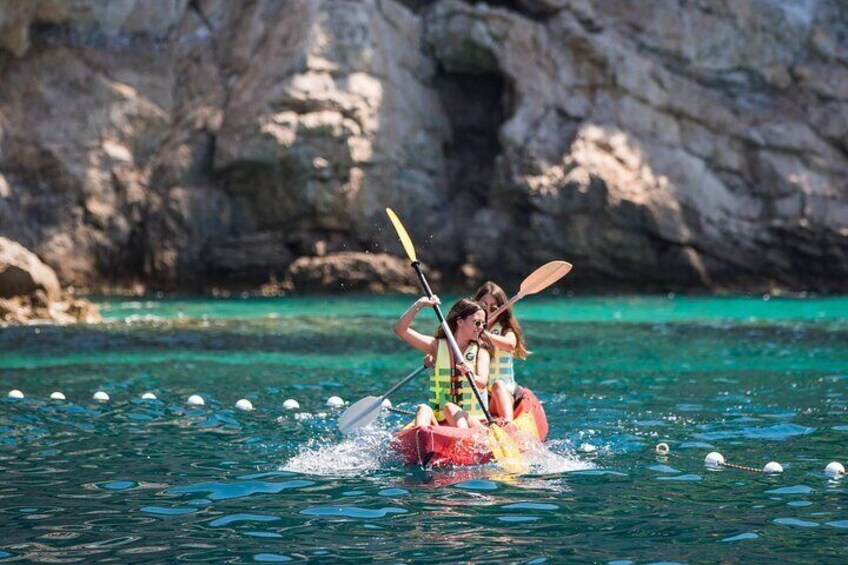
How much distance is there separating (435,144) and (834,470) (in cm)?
2243

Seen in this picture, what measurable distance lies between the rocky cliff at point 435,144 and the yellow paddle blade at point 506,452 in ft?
62.8

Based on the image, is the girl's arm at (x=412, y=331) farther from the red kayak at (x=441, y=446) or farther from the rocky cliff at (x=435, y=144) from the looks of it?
the rocky cliff at (x=435, y=144)

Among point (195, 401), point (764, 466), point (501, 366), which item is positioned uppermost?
point (501, 366)

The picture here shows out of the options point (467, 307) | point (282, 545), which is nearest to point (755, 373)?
point (467, 307)

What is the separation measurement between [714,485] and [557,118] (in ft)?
69.4

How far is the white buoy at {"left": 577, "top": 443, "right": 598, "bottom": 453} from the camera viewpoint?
9.80 meters

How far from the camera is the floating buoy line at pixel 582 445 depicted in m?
8.69

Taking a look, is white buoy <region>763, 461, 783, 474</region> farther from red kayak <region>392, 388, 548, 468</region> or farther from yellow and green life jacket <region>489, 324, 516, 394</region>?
yellow and green life jacket <region>489, 324, 516, 394</region>

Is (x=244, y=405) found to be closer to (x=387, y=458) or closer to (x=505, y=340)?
(x=505, y=340)

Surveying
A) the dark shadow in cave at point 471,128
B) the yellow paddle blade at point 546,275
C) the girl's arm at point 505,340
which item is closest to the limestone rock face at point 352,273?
the dark shadow in cave at point 471,128

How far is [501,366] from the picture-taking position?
10.8 metres

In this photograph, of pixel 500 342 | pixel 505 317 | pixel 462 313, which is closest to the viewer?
pixel 462 313

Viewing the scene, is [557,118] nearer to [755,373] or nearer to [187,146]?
[187,146]

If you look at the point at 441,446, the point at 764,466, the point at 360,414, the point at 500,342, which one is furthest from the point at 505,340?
the point at 764,466
